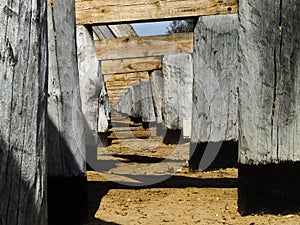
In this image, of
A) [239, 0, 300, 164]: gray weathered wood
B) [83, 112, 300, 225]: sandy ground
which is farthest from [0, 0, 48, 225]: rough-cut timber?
[239, 0, 300, 164]: gray weathered wood

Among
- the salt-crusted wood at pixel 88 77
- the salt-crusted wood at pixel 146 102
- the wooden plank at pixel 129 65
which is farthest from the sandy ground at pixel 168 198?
the salt-crusted wood at pixel 146 102

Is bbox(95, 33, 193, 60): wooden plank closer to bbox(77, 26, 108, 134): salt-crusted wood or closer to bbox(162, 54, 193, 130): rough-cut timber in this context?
bbox(162, 54, 193, 130): rough-cut timber

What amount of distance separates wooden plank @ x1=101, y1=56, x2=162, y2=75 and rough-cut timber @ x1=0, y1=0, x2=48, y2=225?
9.00 meters

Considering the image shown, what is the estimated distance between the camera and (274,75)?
3697 mm

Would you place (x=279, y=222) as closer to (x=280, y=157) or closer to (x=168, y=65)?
(x=280, y=157)

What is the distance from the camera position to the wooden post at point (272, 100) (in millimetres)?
3697

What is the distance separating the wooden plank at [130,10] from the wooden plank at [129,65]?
5.91m

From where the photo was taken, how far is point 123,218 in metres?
3.88

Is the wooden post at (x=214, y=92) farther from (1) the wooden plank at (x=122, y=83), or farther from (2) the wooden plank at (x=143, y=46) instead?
(1) the wooden plank at (x=122, y=83)

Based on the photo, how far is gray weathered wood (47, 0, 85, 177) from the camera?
3709mm

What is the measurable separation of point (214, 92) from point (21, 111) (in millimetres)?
3798

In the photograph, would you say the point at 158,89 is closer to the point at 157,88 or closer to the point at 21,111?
the point at 157,88

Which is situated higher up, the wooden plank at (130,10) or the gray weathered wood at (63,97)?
the wooden plank at (130,10)

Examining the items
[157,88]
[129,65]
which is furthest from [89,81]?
[157,88]
